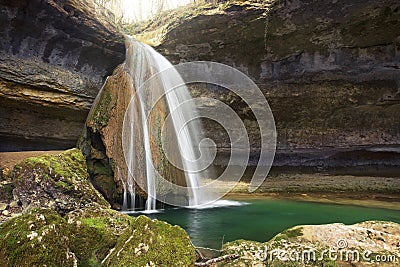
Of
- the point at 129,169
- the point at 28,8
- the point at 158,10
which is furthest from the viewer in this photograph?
the point at 158,10

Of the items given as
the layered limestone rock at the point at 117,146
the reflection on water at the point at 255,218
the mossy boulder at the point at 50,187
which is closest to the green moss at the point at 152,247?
the reflection on water at the point at 255,218

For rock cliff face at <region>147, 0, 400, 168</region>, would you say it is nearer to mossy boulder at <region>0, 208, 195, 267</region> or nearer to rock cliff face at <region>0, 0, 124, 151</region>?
rock cliff face at <region>0, 0, 124, 151</region>

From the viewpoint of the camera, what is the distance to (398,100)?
10953 mm

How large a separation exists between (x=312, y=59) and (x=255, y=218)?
7927 mm

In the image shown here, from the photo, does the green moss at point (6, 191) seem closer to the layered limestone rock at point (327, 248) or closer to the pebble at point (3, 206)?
the pebble at point (3, 206)

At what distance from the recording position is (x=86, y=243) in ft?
9.51

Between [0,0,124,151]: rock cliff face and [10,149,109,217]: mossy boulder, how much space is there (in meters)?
5.42

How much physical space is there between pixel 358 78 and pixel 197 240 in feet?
34.0

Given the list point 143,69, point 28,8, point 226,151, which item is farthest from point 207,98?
point 28,8

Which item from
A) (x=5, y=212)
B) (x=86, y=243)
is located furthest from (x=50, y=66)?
(x=86, y=243)

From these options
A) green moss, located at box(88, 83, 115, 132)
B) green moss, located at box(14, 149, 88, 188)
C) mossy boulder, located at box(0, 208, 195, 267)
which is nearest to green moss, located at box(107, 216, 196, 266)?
mossy boulder, located at box(0, 208, 195, 267)

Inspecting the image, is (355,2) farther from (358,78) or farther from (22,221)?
(22,221)

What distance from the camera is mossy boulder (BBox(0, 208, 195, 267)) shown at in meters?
2.43

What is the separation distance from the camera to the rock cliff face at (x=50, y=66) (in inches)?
353
